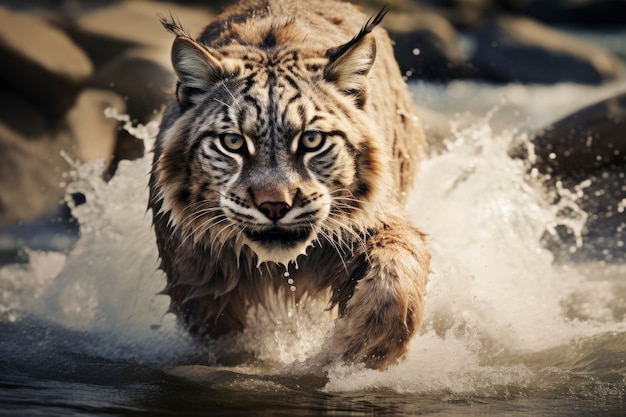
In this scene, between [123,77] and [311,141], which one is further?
[123,77]

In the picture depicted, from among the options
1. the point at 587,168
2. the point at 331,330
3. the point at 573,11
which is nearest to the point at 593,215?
the point at 587,168

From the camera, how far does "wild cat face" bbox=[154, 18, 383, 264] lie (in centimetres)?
439

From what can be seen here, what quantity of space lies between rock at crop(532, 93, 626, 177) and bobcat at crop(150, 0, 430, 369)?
12.3 ft

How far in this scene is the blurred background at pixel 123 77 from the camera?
8.84m

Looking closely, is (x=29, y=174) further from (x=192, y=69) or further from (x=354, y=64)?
(x=354, y=64)

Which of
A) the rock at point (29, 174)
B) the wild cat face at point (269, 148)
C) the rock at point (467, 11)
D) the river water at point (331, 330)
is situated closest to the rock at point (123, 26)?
the rock at point (29, 174)

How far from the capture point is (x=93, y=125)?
34.9ft

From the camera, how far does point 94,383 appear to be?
15.6ft

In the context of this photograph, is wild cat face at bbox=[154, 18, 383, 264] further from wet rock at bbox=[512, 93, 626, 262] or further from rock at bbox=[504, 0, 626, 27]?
rock at bbox=[504, 0, 626, 27]

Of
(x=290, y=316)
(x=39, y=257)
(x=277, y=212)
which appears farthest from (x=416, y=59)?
(x=277, y=212)

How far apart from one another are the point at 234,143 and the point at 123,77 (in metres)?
7.30

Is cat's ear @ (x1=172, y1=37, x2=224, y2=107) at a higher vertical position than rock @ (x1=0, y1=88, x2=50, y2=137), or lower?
lower

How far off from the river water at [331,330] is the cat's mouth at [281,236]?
670 mm

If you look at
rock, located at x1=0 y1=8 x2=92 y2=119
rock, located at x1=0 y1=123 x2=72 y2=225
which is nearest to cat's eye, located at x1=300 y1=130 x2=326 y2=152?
rock, located at x1=0 y1=123 x2=72 y2=225
